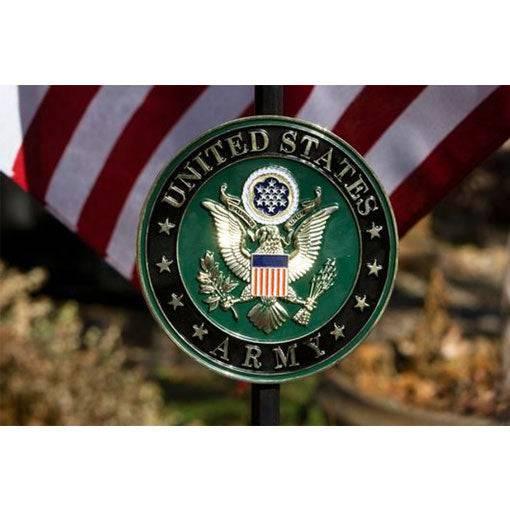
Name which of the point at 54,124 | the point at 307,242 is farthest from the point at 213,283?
the point at 54,124

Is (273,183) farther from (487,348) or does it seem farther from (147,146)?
(487,348)

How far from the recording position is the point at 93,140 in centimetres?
453

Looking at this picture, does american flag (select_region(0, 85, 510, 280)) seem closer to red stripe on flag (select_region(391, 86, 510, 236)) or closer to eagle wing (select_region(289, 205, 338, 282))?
red stripe on flag (select_region(391, 86, 510, 236))

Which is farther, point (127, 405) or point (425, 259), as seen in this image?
point (425, 259)

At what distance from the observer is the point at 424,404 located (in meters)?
7.61

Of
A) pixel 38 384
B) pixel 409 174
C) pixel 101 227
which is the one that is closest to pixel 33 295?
pixel 38 384

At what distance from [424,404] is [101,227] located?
3.65m

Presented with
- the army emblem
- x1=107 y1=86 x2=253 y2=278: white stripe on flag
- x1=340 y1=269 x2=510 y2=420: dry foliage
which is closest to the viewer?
the army emblem

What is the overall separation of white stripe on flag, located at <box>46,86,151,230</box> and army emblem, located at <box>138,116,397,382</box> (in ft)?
2.64

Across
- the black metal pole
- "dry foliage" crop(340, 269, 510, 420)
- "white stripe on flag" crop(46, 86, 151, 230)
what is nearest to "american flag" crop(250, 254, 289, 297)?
the black metal pole

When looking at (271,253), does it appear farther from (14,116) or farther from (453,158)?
(14,116)

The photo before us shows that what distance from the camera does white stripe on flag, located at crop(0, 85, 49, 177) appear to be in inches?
175

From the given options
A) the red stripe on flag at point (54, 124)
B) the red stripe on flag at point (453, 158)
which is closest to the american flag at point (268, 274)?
the red stripe on flag at point (453, 158)

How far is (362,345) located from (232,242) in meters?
3.97
